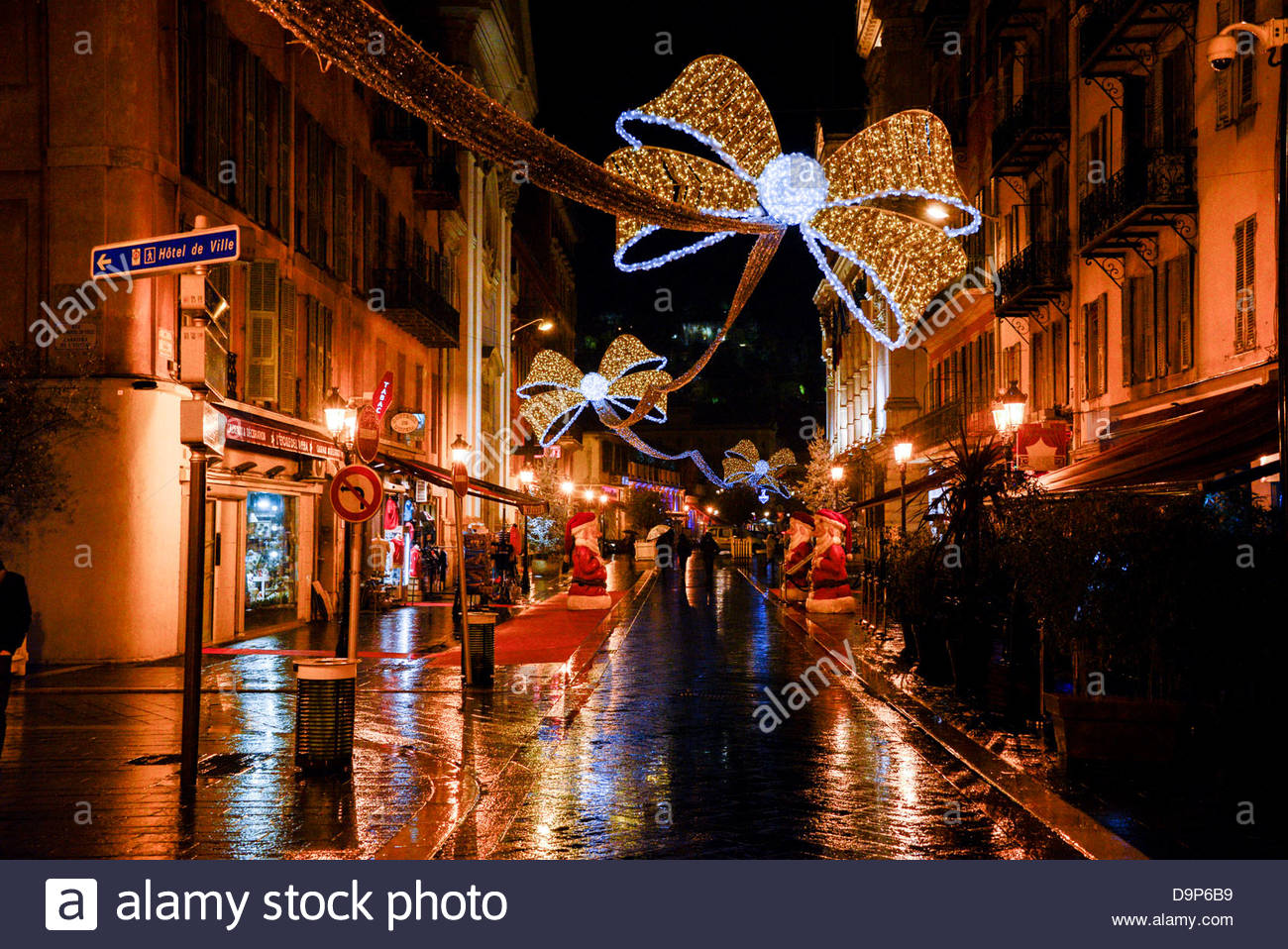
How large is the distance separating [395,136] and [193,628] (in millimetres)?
23868

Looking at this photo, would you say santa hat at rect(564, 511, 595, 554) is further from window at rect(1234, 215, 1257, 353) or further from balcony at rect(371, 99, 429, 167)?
window at rect(1234, 215, 1257, 353)

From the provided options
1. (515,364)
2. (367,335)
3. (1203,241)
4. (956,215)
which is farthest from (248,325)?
(515,364)

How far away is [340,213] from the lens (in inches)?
1049

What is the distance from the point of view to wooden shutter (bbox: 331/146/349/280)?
2628 centimetres

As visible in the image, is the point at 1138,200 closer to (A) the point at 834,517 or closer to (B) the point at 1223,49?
(A) the point at 834,517

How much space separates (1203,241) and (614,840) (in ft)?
50.7

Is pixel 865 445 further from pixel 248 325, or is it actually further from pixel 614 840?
pixel 614 840

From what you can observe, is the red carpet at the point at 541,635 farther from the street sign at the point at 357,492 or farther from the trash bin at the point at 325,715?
the trash bin at the point at 325,715

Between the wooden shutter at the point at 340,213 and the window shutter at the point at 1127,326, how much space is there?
15.2m

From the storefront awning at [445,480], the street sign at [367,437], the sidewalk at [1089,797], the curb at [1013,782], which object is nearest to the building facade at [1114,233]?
the sidewalk at [1089,797]

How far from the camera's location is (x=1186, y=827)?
769 centimetres

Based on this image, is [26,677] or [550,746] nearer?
[550,746]

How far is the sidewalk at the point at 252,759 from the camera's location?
7.46 meters

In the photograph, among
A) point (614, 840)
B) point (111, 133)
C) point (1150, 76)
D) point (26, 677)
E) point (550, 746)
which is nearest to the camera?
point (614, 840)
